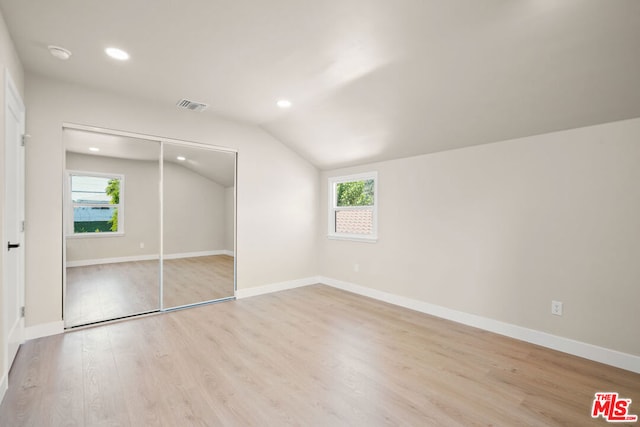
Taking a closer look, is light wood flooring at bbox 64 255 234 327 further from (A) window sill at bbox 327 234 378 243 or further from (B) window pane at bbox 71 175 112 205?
(A) window sill at bbox 327 234 378 243

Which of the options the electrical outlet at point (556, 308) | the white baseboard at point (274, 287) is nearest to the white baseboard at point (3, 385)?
the white baseboard at point (274, 287)

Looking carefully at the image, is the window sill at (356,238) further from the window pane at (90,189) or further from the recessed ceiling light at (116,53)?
the recessed ceiling light at (116,53)

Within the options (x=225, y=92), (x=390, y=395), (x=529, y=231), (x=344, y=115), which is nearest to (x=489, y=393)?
(x=390, y=395)

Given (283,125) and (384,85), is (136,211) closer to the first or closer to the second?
(283,125)

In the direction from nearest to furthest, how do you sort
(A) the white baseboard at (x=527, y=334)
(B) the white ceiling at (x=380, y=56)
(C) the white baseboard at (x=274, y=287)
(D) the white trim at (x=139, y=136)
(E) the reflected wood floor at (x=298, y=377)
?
(E) the reflected wood floor at (x=298, y=377) → (B) the white ceiling at (x=380, y=56) → (A) the white baseboard at (x=527, y=334) → (D) the white trim at (x=139, y=136) → (C) the white baseboard at (x=274, y=287)

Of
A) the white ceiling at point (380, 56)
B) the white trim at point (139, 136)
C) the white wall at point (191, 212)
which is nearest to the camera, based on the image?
the white ceiling at point (380, 56)

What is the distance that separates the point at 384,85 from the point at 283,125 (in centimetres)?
185

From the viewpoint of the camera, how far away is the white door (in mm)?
2162

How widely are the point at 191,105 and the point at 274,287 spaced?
9.54 ft

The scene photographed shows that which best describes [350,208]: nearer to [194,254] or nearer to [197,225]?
[197,225]

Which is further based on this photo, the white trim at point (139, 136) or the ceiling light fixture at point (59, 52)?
the white trim at point (139, 136)

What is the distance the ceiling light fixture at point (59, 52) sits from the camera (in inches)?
99.1

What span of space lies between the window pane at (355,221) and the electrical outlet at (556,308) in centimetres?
237

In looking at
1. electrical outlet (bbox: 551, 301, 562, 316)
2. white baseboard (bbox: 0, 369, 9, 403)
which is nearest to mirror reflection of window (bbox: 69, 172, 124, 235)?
white baseboard (bbox: 0, 369, 9, 403)
